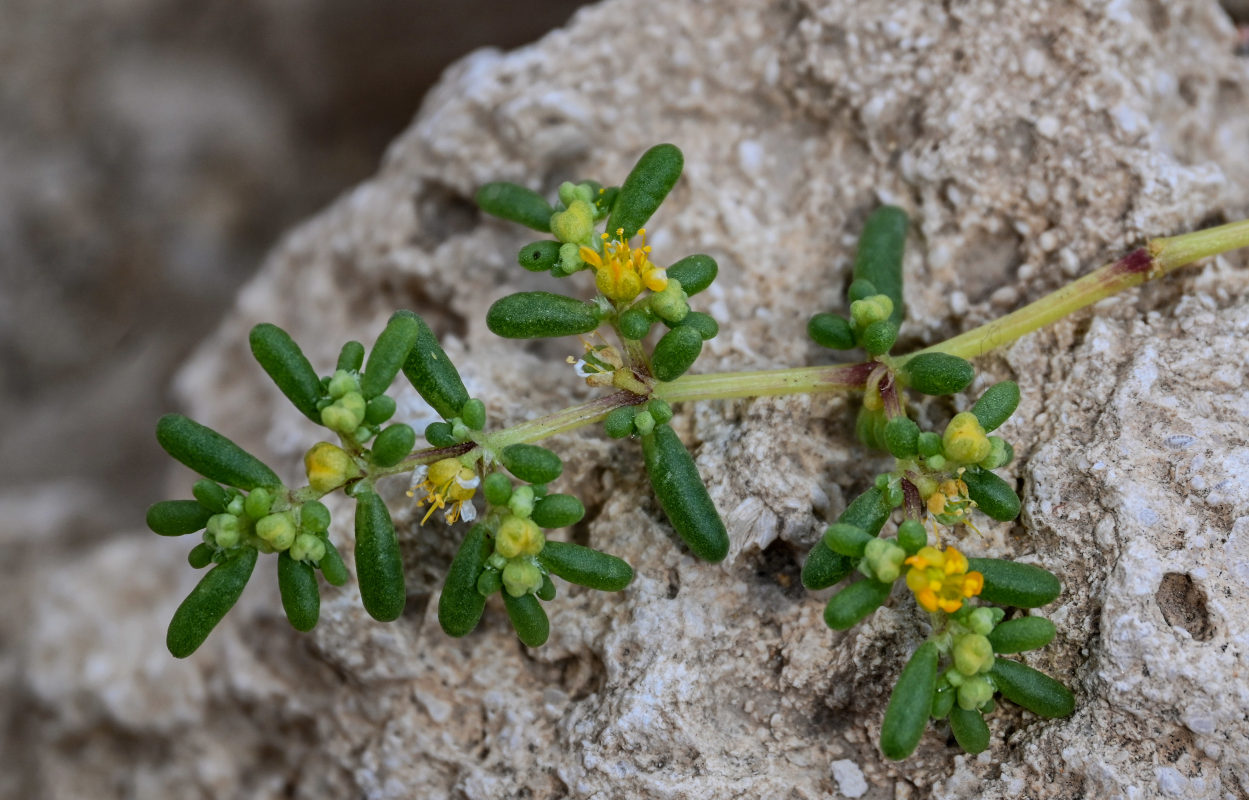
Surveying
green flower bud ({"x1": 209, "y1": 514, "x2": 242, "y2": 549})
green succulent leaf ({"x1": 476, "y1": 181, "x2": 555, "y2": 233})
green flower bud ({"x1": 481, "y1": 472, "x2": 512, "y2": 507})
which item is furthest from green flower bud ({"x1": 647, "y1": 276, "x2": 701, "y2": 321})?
green flower bud ({"x1": 209, "y1": 514, "x2": 242, "y2": 549})

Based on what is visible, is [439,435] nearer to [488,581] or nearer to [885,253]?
[488,581]

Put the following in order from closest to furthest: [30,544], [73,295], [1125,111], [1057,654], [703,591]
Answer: [1057,654] → [703,591] → [1125,111] → [30,544] → [73,295]

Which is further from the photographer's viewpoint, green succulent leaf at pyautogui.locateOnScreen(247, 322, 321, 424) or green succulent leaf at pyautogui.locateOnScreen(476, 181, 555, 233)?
green succulent leaf at pyautogui.locateOnScreen(476, 181, 555, 233)

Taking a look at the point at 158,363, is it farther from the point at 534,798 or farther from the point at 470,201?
the point at 534,798

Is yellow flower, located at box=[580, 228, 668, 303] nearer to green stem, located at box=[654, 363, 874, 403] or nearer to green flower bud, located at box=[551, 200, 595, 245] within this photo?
green flower bud, located at box=[551, 200, 595, 245]

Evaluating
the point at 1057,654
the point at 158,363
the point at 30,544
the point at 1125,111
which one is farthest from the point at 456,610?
the point at 158,363
